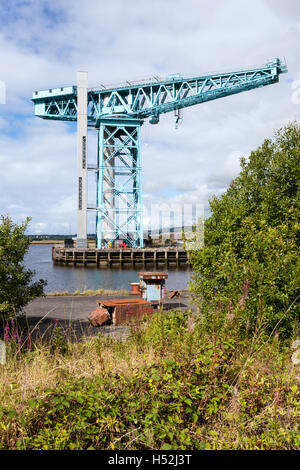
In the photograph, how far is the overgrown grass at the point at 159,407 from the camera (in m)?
3.16

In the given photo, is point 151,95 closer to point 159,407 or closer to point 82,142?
point 82,142

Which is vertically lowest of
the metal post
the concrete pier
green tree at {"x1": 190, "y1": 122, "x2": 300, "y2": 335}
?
the concrete pier

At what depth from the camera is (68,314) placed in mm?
13031

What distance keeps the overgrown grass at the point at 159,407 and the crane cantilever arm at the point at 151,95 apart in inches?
1924

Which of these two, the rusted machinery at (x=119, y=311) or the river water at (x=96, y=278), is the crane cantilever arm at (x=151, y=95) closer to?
the river water at (x=96, y=278)

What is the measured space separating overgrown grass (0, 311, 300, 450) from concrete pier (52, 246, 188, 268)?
49.9m

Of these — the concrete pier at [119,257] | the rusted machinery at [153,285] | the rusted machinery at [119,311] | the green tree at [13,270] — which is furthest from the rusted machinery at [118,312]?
the concrete pier at [119,257]

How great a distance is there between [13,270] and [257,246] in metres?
5.70

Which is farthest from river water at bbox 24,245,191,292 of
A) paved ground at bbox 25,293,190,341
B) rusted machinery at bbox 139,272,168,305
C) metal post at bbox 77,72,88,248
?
rusted machinery at bbox 139,272,168,305

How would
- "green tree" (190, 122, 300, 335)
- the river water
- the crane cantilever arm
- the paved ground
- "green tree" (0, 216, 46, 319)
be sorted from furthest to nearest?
1. the crane cantilever arm
2. the river water
3. the paved ground
4. "green tree" (0, 216, 46, 319)
5. "green tree" (190, 122, 300, 335)

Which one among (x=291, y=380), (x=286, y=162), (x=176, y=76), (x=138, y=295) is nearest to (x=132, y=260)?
(x=176, y=76)

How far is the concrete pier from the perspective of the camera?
54.6m

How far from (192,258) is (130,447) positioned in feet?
24.2

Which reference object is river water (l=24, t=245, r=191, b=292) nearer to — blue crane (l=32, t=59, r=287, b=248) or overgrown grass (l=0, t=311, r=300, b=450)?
blue crane (l=32, t=59, r=287, b=248)
